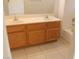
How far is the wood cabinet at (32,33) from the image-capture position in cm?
280

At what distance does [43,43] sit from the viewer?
3.35 metres

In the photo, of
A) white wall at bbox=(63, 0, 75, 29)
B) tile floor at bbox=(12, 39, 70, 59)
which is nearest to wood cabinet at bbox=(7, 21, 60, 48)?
tile floor at bbox=(12, 39, 70, 59)

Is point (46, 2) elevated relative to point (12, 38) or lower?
elevated

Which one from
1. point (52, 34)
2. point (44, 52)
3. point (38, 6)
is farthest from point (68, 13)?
point (44, 52)

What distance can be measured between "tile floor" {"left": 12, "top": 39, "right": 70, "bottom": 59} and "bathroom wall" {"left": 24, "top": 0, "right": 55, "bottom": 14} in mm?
946

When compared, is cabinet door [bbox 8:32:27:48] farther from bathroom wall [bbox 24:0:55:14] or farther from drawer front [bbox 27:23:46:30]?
bathroom wall [bbox 24:0:55:14]

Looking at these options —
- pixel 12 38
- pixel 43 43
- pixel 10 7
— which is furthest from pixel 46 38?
pixel 10 7

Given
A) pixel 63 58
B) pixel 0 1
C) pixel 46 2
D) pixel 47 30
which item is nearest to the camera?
pixel 0 1

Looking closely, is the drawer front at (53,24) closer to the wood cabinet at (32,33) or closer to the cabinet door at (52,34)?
the wood cabinet at (32,33)

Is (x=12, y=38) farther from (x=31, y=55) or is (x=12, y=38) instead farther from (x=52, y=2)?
(x=52, y=2)

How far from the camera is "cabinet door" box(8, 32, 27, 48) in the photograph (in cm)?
279

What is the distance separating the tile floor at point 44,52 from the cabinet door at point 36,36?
0.16m

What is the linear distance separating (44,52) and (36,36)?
454 millimetres
